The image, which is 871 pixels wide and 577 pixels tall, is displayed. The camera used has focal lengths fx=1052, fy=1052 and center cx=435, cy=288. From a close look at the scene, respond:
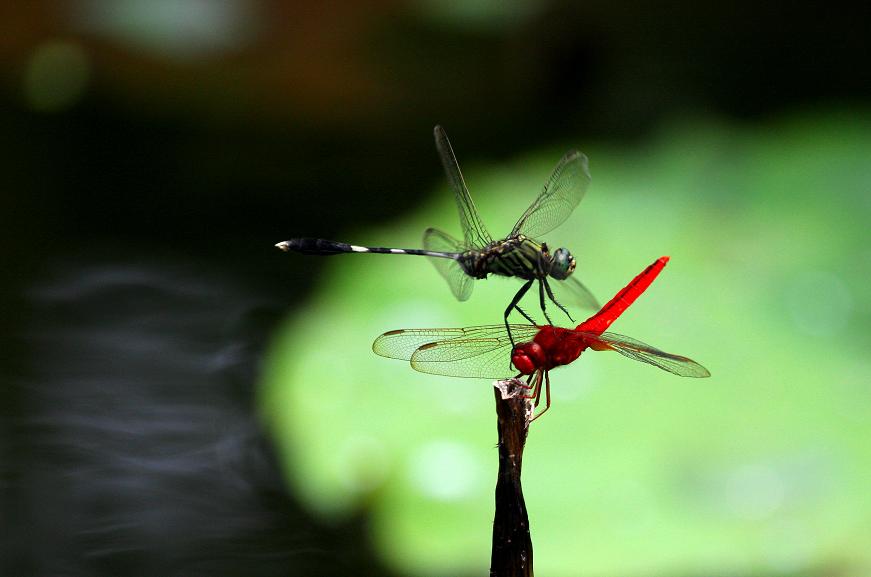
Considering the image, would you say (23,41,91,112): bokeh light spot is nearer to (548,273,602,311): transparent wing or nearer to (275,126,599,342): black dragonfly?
(275,126,599,342): black dragonfly

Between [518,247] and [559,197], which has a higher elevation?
[559,197]

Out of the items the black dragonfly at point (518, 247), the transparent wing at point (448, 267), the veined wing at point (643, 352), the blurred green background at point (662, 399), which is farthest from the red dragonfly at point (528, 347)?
the blurred green background at point (662, 399)

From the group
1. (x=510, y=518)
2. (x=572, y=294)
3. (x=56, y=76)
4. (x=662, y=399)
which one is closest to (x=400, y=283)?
(x=662, y=399)

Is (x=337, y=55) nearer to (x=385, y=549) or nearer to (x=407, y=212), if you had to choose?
(x=407, y=212)

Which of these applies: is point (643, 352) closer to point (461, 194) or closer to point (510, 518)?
point (510, 518)

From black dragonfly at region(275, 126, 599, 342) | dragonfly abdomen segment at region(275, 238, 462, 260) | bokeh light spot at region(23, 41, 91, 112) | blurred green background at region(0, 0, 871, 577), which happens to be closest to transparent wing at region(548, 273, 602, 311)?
black dragonfly at region(275, 126, 599, 342)

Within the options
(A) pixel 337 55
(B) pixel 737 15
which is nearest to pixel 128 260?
(A) pixel 337 55

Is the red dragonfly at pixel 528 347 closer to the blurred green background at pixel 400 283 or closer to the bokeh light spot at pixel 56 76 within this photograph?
the blurred green background at pixel 400 283
